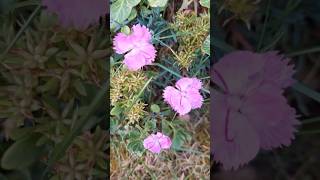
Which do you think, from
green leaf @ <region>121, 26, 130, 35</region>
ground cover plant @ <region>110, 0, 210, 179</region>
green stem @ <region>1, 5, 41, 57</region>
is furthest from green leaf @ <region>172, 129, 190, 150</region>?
green stem @ <region>1, 5, 41, 57</region>

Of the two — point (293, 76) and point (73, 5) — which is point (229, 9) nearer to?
point (293, 76)

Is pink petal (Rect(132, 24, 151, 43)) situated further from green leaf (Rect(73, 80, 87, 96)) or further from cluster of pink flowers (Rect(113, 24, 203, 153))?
green leaf (Rect(73, 80, 87, 96))

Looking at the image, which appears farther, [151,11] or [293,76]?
[293,76]

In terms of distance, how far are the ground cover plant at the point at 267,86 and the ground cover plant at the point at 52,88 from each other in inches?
11.9

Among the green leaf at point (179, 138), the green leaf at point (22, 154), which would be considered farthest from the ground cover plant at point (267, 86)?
the green leaf at point (22, 154)

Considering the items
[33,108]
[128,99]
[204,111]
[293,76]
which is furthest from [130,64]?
[293,76]

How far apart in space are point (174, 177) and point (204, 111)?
0.55 feet

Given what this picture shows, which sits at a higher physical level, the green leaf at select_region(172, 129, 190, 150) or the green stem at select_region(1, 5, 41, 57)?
the green stem at select_region(1, 5, 41, 57)

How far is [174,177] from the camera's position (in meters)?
1.40

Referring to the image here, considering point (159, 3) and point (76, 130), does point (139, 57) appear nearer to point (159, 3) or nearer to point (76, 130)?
point (159, 3)

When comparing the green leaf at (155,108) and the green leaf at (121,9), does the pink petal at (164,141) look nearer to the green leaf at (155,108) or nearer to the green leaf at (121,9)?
the green leaf at (155,108)

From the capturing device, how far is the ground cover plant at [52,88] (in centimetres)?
152

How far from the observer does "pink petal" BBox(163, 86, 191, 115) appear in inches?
54.6

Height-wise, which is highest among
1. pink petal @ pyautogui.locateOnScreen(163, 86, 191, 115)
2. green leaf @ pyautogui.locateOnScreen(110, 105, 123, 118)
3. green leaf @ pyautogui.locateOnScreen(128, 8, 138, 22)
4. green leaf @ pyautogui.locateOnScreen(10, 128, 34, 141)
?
green leaf @ pyautogui.locateOnScreen(128, 8, 138, 22)
